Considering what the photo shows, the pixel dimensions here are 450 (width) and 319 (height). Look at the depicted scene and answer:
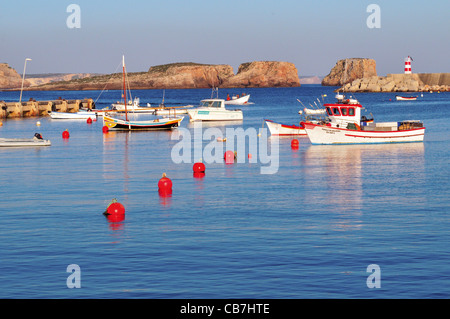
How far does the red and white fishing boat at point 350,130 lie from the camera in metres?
57.2

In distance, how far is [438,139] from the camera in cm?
6419

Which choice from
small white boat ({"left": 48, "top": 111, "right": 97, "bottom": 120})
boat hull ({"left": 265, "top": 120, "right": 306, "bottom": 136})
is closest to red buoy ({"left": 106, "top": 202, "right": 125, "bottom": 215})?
boat hull ({"left": 265, "top": 120, "right": 306, "bottom": 136})

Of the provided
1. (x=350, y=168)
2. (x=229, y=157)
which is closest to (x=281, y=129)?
(x=229, y=157)

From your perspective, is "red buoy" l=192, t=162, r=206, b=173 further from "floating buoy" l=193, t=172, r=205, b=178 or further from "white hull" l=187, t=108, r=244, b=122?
"white hull" l=187, t=108, r=244, b=122

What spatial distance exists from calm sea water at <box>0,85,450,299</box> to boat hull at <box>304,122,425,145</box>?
1070 cm

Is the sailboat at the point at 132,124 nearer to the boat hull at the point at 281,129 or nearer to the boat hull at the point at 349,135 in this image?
the boat hull at the point at 281,129

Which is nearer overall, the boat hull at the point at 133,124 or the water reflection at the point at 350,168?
the water reflection at the point at 350,168

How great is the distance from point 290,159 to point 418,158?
337 inches

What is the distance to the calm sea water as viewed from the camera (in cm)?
1912

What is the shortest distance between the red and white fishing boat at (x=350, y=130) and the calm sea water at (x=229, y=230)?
1080cm

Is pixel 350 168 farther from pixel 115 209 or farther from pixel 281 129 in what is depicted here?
pixel 281 129

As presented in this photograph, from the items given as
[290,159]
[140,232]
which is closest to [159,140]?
[290,159]

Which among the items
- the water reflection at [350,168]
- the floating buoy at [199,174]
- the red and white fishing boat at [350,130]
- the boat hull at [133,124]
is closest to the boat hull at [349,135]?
the red and white fishing boat at [350,130]

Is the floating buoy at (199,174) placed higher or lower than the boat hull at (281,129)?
lower
